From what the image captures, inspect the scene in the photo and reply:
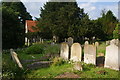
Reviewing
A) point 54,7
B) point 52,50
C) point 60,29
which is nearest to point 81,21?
point 60,29

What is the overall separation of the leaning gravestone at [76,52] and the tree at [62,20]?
502 inches

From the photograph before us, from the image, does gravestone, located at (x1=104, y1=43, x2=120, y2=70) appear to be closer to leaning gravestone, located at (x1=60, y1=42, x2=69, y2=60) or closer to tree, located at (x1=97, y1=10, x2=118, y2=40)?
leaning gravestone, located at (x1=60, y1=42, x2=69, y2=60)

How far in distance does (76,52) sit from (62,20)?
1459 cm

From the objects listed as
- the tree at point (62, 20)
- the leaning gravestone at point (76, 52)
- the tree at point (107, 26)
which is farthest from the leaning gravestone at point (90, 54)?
the tree at point (107, 26)

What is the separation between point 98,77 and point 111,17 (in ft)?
116

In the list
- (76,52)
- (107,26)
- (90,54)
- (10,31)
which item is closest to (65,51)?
(76,52)

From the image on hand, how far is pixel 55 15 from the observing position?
26344 millimetres

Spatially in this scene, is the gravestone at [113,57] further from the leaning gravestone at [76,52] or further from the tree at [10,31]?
the tree at [10,31]

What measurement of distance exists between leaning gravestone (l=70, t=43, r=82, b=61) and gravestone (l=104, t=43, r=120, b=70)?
2.19 m

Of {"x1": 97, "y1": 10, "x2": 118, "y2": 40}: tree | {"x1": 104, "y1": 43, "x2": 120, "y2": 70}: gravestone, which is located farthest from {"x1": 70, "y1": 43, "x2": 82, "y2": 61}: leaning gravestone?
{"x1": 97, "y1": 10, "x2": 118, "y2": 40}: tree

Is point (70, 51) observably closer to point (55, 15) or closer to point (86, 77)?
point (86, 77)

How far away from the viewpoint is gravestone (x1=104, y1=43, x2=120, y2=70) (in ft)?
29.4

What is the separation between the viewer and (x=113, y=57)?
9102 millimetres

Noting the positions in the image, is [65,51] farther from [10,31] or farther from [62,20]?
[62,20]
